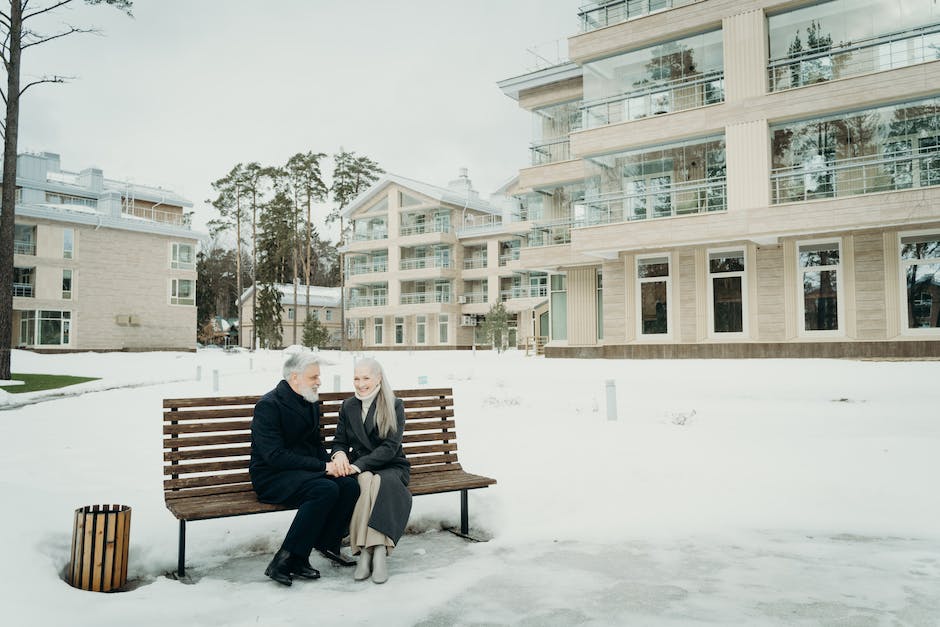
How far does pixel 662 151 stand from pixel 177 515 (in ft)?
76.1

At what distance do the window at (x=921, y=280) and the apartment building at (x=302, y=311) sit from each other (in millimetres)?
51205

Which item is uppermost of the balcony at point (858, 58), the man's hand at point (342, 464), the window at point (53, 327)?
the balcony at point (858, 58)

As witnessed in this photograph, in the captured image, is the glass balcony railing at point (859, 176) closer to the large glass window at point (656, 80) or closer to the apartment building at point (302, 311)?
the large glass window at point (656, 80)

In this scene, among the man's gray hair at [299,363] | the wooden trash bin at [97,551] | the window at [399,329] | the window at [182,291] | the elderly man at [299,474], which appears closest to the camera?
the wooden trash bin at [97,551]

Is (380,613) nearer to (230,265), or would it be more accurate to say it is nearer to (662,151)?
(662,151)

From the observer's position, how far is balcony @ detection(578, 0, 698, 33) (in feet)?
81.7

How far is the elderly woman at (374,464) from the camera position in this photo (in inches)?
179

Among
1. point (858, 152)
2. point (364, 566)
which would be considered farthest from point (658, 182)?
point (364, 566)

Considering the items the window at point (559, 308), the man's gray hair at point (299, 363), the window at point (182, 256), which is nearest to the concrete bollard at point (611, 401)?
the man's gray hair at point (299, 363)

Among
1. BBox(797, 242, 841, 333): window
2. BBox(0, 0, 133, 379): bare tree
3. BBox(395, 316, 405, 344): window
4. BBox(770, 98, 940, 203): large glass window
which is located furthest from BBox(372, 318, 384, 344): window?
BBox(770, 98, 940, 203): large glass window

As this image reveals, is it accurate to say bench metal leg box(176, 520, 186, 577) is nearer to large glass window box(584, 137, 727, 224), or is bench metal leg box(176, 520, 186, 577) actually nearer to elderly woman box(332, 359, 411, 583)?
elderly woman box(332, 359, 411, 583)

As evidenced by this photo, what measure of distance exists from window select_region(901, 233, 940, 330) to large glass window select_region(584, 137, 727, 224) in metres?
5.58

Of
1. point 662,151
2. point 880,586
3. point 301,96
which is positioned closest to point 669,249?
point 662,151

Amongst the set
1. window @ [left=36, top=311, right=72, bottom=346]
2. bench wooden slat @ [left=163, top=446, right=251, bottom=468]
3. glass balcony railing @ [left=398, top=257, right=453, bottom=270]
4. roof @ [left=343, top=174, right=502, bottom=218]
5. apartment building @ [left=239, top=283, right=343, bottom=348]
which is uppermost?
roof @ [left=343, top=174, right=502, bottom=218]
